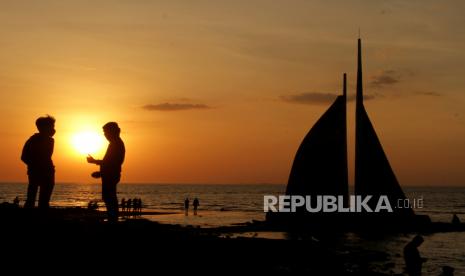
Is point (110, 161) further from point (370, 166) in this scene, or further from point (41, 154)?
point (370, 166)

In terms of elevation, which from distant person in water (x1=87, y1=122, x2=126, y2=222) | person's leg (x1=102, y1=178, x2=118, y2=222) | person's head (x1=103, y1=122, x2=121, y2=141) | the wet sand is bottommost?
the wet sand

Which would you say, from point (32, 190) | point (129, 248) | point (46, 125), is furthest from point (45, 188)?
point (129, 248)

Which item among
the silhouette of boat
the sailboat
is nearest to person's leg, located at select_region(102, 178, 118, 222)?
the silhouette of boat

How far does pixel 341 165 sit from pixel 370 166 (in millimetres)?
2039

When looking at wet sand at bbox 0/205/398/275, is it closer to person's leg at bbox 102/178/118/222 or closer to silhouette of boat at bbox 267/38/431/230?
person's leg at bbox 102/178/118/222

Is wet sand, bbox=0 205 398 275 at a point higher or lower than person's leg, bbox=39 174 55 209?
lower

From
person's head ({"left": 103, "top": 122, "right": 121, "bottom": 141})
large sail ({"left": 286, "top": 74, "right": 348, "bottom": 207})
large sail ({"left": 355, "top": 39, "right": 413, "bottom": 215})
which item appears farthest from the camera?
large sail ({"left": 286, "top": 74, "right": 348, "bottom": 207})

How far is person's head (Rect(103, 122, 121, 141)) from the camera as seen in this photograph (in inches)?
553

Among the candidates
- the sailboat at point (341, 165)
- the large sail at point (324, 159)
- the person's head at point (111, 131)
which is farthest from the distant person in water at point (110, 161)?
the large sail at point (324, 159)

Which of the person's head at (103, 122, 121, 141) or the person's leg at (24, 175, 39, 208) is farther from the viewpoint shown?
the person's leg at (24, 175, 39, 208)

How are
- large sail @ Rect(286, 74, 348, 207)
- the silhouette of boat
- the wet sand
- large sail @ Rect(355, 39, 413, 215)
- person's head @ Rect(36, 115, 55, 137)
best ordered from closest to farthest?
the wet sand → person's head @ Rect(36, 115, 55, 137) → the silhouette of boat → large sail @ Rect(355, 39, 413, 215) → large sail @ Rect(286, 74, 348, 207)

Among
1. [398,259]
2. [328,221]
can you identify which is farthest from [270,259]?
[328,221]

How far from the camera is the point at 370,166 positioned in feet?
145

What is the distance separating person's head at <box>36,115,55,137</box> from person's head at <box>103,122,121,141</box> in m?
1.52
